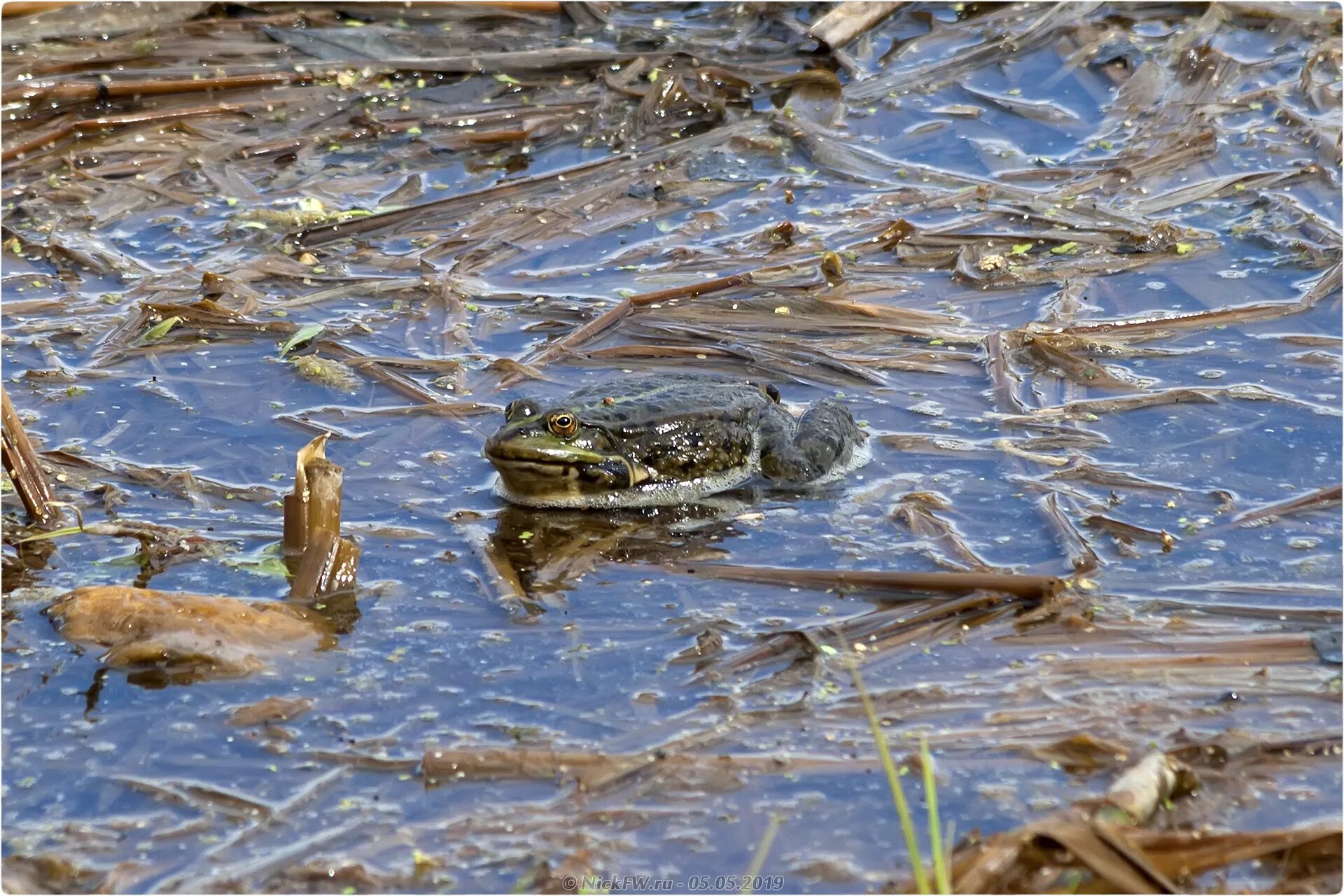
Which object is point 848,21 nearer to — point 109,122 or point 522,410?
point 109,122

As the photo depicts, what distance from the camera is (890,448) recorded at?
7426 millimetres

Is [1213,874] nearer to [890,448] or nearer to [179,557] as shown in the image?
[890,448]

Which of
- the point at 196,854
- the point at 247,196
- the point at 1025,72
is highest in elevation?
the point at 1025,72

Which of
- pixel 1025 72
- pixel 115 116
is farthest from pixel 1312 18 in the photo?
pixel 115 116

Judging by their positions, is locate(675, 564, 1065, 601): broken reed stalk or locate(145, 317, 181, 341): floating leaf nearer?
locate(675, 564, 1065, 601): broken reed stalk

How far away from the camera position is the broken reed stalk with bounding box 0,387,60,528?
6230mm

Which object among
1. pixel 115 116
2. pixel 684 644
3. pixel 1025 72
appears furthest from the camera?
pixel 1025 72

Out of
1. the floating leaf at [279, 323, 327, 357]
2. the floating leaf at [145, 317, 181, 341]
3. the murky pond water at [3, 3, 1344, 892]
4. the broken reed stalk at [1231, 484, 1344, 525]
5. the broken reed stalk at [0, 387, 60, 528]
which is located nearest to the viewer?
the murky pond water at [3, 3, 1344, 892]

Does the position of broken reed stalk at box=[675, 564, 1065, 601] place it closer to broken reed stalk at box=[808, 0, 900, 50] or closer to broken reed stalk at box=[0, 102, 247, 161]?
broken reed stalk at box=[0, 102, 247, 161]

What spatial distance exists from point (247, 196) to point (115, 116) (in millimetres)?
1560

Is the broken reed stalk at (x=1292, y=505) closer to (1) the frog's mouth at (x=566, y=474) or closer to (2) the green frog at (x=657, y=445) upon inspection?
(2) the green frog at (x=657, y=445)

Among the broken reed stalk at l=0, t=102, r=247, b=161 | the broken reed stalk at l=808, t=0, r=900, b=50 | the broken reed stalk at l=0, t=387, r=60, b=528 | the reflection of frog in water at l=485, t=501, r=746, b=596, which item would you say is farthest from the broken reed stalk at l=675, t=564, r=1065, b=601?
the broken reed stalk at l=808, t=0, r=900, b=50

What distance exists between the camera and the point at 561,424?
6.83 meters

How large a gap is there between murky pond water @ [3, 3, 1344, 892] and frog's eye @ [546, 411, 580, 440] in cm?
45
